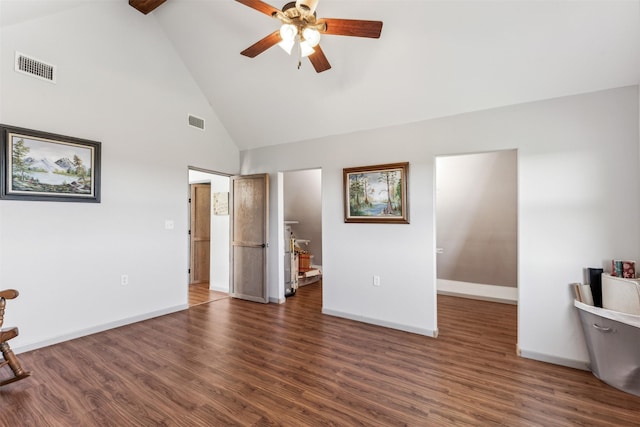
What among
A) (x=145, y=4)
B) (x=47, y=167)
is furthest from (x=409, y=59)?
(x=47, y=167)

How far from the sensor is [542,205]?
2754 millimetres

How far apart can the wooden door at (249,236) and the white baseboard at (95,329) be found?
94 cm

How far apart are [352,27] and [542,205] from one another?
92.2 inches

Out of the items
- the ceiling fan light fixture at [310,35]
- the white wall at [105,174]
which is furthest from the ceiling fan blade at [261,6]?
the white wall at [105,174]

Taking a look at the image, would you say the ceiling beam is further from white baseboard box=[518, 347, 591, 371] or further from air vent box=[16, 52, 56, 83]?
white baseboard box=[518, 347, 591, 371]

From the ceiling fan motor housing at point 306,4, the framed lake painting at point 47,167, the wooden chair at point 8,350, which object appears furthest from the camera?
the framed lake painting at point 47,167

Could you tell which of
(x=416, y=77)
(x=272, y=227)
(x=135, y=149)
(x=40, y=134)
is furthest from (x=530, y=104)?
(x=40, y=134)

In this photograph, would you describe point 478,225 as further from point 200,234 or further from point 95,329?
point 95,329

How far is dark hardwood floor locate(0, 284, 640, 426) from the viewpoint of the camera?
6.35 feet

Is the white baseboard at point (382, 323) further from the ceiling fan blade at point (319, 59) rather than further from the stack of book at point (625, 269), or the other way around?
the ceiling fan blade at point (319, 59)

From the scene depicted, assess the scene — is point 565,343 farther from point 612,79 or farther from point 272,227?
point 272,227

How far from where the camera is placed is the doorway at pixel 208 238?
531cm

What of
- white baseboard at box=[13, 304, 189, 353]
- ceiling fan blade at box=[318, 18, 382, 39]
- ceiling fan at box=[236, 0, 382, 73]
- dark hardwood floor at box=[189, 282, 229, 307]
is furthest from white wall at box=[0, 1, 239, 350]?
ceiling fan blade at box=[318, 18, 382, 39]

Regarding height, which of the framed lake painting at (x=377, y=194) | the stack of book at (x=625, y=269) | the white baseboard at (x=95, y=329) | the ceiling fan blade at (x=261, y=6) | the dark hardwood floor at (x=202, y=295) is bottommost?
the dark hardwood floor at (x=202, y=295)
